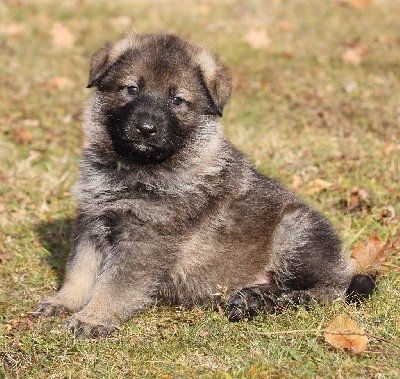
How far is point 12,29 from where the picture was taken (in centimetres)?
1020

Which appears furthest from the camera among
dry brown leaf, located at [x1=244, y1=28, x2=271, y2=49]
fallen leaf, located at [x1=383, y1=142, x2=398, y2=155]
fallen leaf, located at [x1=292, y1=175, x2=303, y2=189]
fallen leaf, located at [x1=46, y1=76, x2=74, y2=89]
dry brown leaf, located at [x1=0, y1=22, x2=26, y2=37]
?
dry brown leaf, located at [x1=0, y1=22, x2=26, y2=37]

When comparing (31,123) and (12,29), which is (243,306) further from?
(12,29)

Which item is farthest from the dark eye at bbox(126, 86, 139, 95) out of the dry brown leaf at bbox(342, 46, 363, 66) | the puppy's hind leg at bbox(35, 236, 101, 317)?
the dry brown leaf at bbox(342, 46, 363, 66)

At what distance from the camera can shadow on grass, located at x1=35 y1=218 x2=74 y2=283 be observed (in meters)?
5.23

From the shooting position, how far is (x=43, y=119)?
778 cm

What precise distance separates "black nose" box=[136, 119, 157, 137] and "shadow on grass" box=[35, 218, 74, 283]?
1342 mm

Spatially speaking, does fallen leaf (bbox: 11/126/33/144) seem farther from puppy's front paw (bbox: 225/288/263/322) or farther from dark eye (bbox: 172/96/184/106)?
puppy's front paw (bbox: 225/288/263/322)

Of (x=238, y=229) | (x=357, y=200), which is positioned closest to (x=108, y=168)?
(x=238, y=229)

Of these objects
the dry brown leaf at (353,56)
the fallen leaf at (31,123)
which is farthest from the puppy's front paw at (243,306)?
the dry brown leaf at (353,56)

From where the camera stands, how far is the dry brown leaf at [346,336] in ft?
12.3

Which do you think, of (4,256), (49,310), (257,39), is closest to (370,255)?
(49,310)

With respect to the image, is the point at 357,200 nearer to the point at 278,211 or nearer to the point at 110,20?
the point at 278,211

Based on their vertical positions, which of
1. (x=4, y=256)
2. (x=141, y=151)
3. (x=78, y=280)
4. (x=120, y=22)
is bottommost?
(x=4, y=256)

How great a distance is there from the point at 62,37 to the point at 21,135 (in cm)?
305
